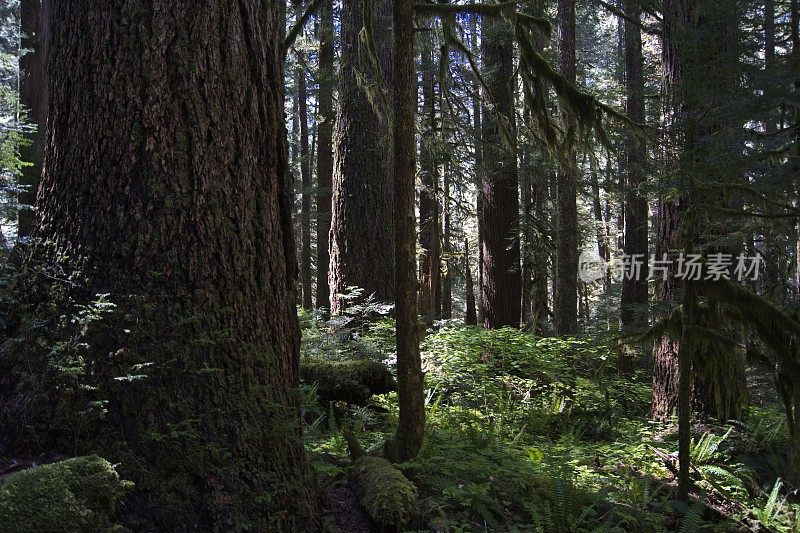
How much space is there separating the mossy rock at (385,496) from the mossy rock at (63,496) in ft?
4.64

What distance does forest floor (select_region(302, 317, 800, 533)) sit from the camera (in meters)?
4.17

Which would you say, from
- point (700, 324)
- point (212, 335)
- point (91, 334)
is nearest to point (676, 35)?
point (700, 324)

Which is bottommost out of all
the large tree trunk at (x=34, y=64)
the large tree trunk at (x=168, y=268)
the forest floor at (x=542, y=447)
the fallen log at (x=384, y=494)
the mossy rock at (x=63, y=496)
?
the forest floor at (x=542, y=447)

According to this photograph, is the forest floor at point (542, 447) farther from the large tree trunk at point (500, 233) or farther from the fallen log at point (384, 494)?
the large tree trunk at point (500, 233)

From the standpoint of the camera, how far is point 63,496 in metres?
2.33

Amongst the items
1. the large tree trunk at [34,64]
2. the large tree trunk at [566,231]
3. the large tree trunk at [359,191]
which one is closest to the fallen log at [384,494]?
the large tree trunk at [359,191]

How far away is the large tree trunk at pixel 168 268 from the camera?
A: 279cm

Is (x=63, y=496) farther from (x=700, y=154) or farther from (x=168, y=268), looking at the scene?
(x=700, y=154)

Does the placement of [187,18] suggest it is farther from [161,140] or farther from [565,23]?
[565,23]

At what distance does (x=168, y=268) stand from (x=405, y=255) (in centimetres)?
190

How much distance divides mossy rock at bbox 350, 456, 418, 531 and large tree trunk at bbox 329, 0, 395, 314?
519cm

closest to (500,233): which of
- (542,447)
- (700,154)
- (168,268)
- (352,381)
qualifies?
(700,154)

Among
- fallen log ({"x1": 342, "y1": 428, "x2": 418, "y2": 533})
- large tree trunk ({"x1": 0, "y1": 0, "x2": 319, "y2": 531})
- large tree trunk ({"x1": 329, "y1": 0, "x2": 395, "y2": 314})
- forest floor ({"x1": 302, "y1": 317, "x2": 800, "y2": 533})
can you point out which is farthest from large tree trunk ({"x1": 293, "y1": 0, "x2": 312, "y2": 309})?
large tree trunk ({"x1": 0, "y1": 0, "x2": 319, "y2": 531})

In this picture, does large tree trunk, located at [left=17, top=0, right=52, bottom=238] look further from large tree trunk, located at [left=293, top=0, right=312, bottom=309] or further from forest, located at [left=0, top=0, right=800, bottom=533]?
large tree trunk, located at [left=293, top=0, right=312, bottom=309]
